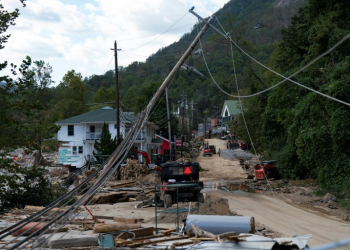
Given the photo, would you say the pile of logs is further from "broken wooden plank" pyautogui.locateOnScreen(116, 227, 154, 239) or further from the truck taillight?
"broken wooden plank" pyautogui.locateOnScreen(116, 227, 154, 239)

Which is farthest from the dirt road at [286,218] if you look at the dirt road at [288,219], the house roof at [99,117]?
the house roof at [99,117]

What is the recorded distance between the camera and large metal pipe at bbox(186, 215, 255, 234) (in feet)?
38.0

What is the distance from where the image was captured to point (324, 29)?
3098 centimetres

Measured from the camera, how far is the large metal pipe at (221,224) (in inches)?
456

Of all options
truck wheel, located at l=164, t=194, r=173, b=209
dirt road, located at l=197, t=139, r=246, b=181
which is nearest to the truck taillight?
truck wheel, located at l=164, t=194, r=173, b=209

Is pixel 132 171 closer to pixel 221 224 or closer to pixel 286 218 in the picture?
pixel 286 218

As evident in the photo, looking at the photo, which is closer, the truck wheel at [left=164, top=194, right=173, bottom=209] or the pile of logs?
the truck wheel at [left=164, top=194, right=173, bottom=209]

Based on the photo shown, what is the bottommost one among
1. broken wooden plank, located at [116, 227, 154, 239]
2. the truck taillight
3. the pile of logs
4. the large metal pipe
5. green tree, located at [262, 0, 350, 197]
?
broken wooden plank, located at [116, 227, 154, 239]

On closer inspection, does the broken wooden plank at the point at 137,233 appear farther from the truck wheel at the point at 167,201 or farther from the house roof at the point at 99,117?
the house roof at the point at 99,117

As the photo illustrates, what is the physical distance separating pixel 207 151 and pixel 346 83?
159 ft

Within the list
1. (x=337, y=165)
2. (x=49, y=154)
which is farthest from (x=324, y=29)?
(x=49, y=154)

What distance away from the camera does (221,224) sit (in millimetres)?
11609

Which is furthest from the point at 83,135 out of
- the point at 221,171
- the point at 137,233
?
the point at 137,233

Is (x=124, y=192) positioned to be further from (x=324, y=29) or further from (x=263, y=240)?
(x=263, y=240)
